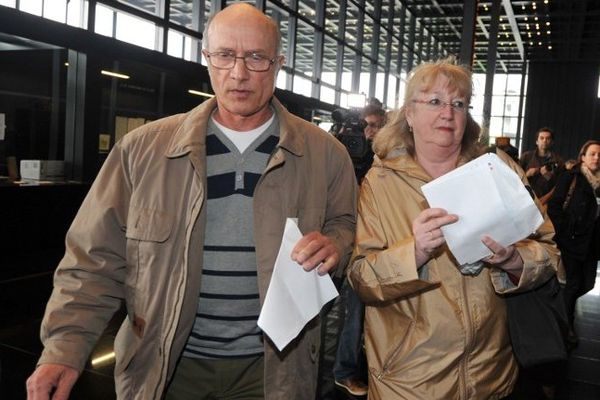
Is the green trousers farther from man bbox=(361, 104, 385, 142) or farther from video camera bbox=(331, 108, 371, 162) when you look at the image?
man bbox=(361, 104, 385, 142)

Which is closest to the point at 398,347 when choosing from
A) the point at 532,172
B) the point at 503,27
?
the point at 532,172

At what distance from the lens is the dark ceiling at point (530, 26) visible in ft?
67.1

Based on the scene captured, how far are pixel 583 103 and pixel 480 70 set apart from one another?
6.47 metres

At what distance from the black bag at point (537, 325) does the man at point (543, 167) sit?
3.39 meters

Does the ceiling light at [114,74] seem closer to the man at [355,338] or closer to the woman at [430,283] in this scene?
the man at [355,338]

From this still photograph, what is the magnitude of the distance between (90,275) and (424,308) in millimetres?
971

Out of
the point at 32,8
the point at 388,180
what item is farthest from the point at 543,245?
the point at 32,8

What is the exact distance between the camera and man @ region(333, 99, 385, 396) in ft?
9.02

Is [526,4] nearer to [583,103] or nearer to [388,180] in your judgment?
[583,103]

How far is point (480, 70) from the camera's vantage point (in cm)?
3250

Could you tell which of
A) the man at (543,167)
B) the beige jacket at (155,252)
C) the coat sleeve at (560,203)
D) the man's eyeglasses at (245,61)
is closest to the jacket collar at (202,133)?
the beige jacket at (155,252)

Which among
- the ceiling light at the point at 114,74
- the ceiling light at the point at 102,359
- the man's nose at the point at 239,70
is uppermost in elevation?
the ceiling light at the point at 114,74

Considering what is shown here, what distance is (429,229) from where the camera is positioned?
1538 millimetres

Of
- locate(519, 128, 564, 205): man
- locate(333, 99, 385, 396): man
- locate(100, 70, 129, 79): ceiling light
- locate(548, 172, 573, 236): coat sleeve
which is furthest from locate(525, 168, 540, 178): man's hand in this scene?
locate(100, 70, 129, 79): ceiling light
